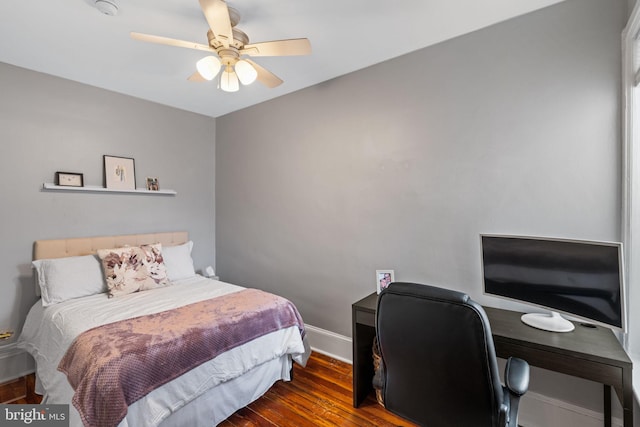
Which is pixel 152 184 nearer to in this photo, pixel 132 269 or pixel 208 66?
pixel 132 269

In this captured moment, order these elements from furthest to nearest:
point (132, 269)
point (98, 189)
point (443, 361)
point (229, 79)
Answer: point (98, 189) → point (132, 269) → point (229, 79) → point (443, 361)

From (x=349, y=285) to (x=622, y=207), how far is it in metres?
1.91

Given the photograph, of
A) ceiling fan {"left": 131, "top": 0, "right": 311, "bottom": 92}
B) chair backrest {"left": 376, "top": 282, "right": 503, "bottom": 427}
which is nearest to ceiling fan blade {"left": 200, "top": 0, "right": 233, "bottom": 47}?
ceiling fan {"left": 131, "top": 0, "right": 311, "bottom": 92}

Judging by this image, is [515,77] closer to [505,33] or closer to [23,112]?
[505,33]

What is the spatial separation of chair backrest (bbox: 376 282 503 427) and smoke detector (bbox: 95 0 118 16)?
2.25m

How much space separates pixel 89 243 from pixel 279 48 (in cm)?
263

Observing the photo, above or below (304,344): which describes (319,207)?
above

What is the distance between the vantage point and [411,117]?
2393 millimetres

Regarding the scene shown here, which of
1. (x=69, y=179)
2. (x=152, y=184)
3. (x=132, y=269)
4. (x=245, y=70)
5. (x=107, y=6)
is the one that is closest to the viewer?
(x=107, y=6)

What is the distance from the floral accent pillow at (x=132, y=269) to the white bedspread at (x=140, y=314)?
91 millimetres

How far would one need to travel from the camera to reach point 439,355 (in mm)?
1163

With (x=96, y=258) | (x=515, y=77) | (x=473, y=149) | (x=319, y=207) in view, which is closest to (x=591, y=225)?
(x=473, y=149)

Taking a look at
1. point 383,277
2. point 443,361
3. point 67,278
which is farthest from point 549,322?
point 67,278

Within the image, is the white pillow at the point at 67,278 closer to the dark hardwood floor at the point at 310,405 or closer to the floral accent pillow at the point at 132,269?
the floral accent pillow at the point at 132,269
